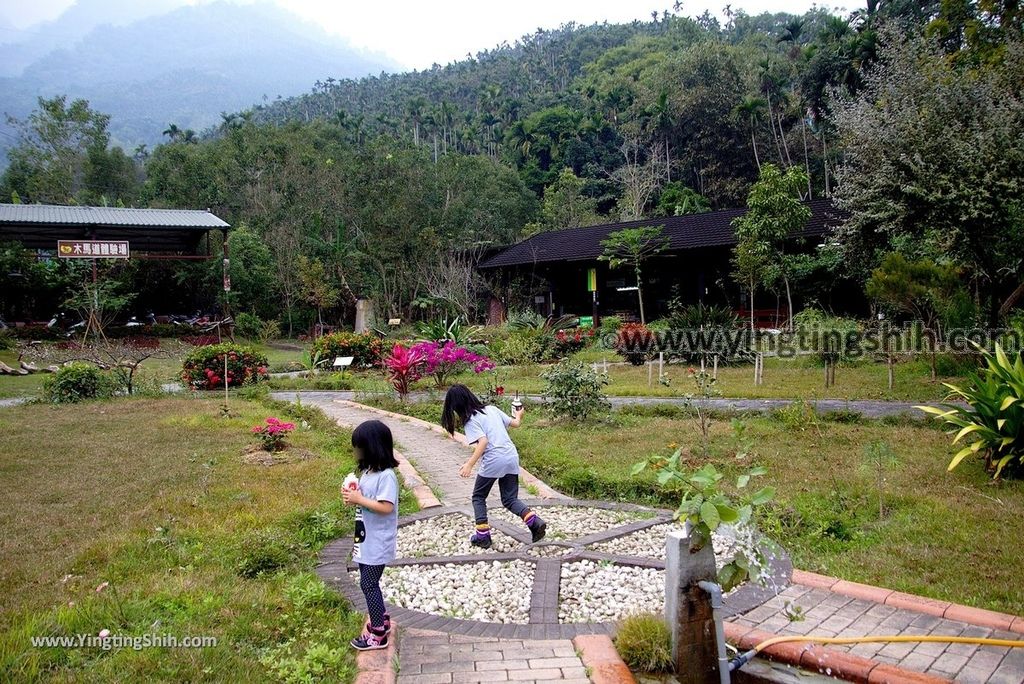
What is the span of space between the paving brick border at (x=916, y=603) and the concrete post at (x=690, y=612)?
49.8 inches

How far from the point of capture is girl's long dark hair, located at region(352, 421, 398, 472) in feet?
11.3

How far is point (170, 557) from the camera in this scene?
4.48 metres

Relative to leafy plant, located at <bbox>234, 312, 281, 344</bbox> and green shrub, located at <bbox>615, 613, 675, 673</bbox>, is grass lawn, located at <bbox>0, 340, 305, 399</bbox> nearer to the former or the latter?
leafy plant, located at <bbox>234, 312, 281, 344</bbox>

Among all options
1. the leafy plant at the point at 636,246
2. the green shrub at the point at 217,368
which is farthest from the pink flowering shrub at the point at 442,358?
the leafy plant at the point at 636,246

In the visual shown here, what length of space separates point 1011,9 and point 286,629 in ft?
45.0

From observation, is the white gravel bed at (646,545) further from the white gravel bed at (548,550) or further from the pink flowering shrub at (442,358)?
the pink flowering shrub at (442,358)

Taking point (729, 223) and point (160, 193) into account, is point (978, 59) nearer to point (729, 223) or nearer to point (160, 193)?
point (729, 223)

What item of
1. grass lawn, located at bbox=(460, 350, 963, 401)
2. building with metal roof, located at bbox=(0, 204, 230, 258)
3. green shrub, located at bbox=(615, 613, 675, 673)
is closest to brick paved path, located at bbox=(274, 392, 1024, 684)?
green shrub, located at bbox=(615, 613, 675, 673)

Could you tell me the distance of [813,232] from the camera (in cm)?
2098

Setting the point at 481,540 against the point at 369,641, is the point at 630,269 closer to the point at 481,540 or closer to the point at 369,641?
the point at 481,540

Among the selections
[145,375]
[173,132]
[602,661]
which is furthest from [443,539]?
[173,132]

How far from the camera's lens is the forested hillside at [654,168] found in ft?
34.8

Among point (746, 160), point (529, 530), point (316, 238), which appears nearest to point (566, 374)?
point (529, 530)

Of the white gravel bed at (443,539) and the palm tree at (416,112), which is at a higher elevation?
the palm tree at (416,112)
